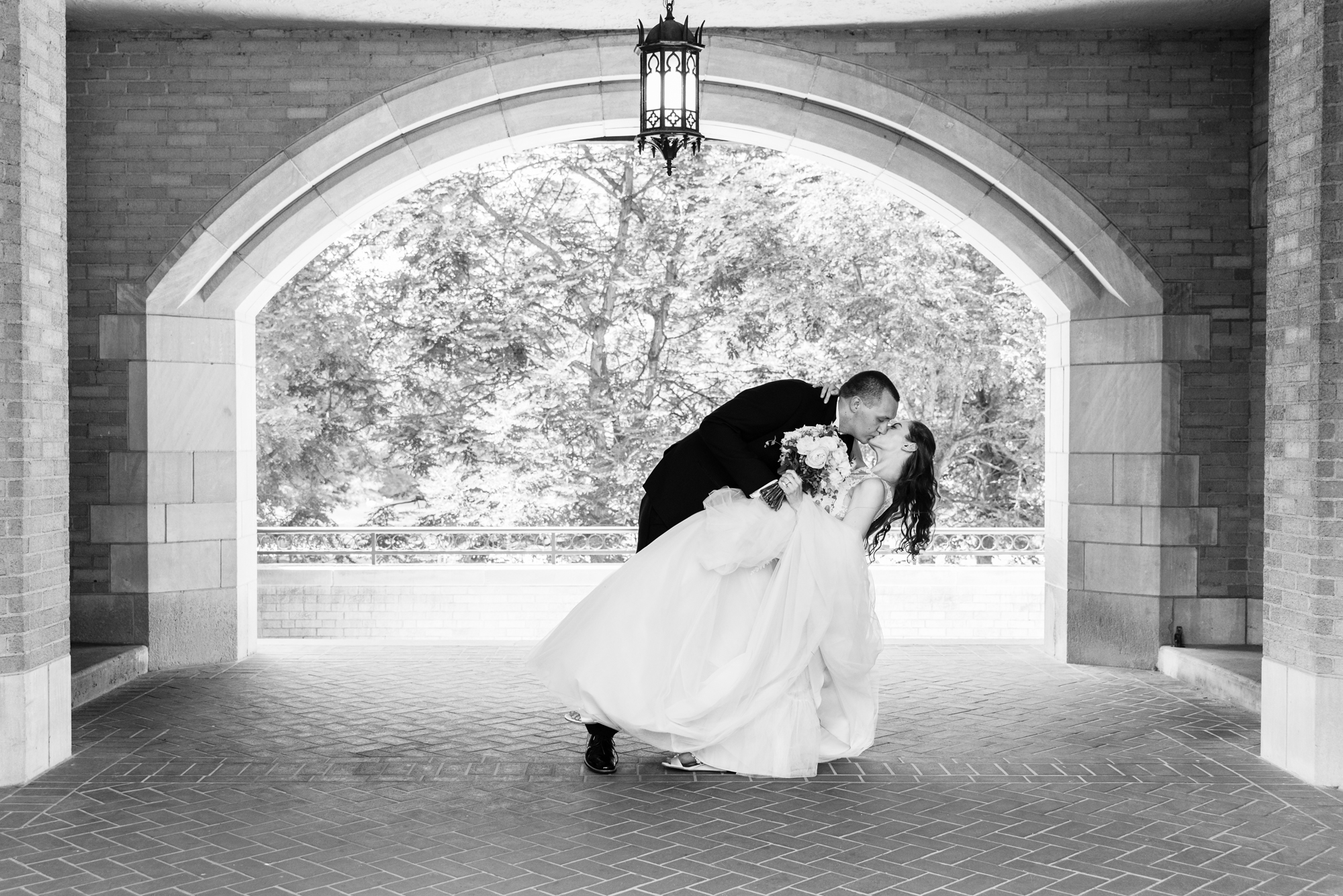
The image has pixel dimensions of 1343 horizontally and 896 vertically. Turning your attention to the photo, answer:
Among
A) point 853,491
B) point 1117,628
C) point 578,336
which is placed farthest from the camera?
point 578,336

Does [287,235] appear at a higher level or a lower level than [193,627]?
higher

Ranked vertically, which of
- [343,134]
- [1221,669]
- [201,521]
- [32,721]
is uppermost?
[343,134]

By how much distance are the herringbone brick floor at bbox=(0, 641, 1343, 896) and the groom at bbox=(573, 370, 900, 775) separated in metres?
0.86

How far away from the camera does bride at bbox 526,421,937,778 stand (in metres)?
5.72

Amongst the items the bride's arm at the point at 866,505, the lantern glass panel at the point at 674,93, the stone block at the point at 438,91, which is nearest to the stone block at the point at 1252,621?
the bride's arm at the point at 866,505

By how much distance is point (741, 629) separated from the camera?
5828 millimetres

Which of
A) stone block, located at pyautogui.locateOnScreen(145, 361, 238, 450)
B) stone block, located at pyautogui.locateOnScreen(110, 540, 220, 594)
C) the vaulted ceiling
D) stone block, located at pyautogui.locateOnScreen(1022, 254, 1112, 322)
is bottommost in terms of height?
stone block, located at pyautogui.locateOnScreen(110, 540, 220, 594)

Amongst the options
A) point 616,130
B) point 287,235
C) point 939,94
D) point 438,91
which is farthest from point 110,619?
point 939,94

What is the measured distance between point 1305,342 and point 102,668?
7.45 meters

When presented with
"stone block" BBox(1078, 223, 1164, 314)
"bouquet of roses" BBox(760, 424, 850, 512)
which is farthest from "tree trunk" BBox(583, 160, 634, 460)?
"bouquet of roses" BBox(760, 424, 850, 512)

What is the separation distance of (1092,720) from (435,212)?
13755 millimetres

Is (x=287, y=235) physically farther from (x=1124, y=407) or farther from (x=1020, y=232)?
(x=1124, y=407)

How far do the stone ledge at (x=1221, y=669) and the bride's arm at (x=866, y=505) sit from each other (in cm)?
302

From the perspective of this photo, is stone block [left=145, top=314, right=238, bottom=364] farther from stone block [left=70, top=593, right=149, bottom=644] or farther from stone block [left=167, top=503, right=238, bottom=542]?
stone block [left=70, top=593, right=149, bottom=644]
